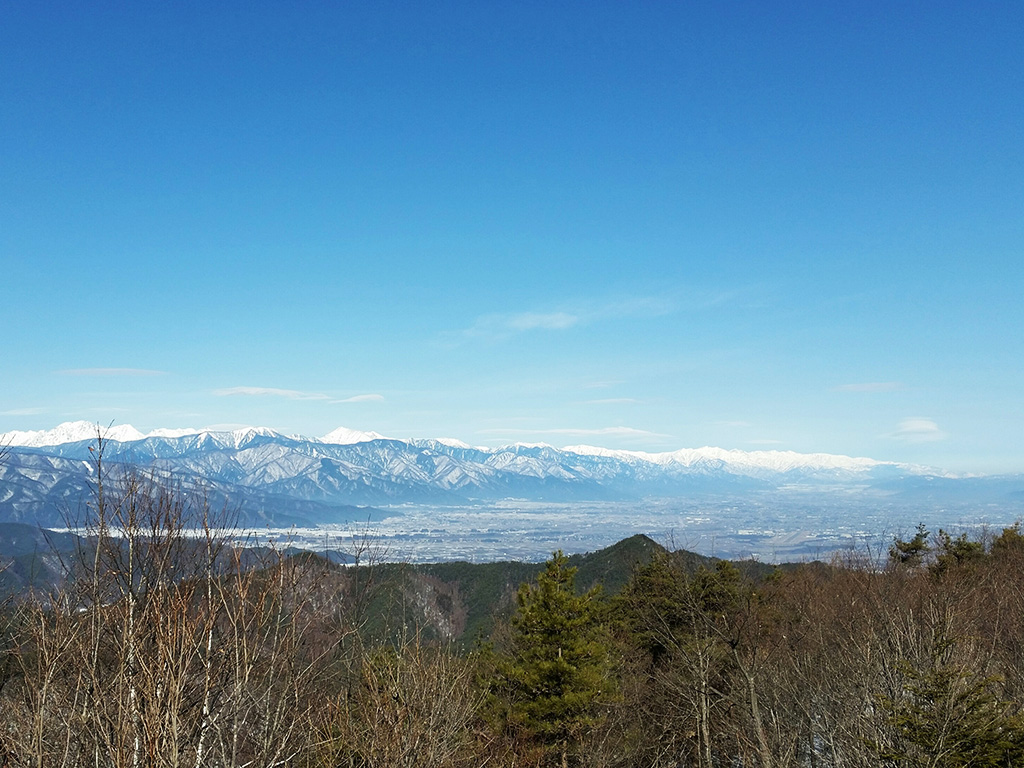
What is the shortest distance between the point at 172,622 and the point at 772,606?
3428cm

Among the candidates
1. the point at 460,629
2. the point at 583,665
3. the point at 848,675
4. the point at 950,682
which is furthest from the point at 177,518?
the point at 460,629

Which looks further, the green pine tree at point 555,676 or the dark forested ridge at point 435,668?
the green pine tree at point 555,676

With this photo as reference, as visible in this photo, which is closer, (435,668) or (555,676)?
(435,668)

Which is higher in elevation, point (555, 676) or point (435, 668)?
point (435, 668)

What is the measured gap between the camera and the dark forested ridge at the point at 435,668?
620 cm

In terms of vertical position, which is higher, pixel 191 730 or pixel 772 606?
pixel 191 730

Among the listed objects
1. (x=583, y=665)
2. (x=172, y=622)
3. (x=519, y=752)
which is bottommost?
(x=519, y=752)

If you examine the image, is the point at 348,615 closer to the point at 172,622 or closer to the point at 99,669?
the point at 99,669

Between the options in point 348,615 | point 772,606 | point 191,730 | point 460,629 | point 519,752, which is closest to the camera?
point 191,730

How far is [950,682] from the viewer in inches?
397

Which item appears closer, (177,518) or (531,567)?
(177,518)

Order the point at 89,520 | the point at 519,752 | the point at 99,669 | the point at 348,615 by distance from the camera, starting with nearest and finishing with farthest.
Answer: the point at 99,669, the point at 89,520, the point at 348,615, the point at 519,752

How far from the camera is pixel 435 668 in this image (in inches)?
420

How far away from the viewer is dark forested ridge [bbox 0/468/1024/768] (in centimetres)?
620
